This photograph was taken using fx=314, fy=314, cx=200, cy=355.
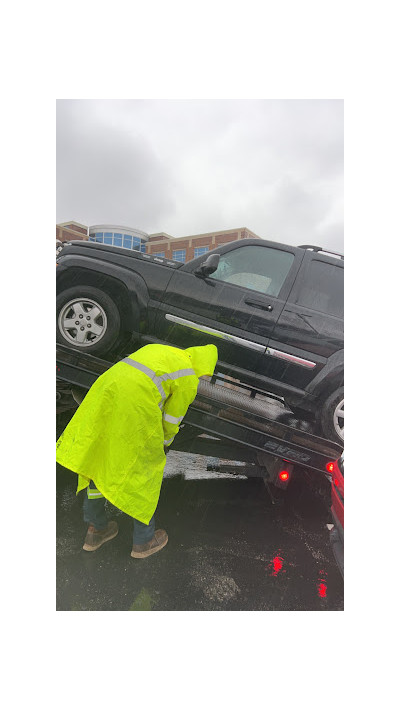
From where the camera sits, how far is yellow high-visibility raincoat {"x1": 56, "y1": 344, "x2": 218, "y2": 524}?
1.81 metres

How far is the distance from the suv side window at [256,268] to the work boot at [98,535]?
1.80 m

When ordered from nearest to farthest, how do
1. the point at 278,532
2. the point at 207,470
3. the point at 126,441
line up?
the point at 126,441 → the point at 278,532 → the point at 207,470

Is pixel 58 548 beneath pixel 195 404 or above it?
beneath

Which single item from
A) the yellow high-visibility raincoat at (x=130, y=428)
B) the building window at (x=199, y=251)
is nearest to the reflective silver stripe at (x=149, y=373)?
the yellow high-visibility raincoat at (x=130, y=428)

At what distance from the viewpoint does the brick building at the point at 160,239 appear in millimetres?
2096

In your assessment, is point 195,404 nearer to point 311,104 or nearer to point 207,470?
point 207,470

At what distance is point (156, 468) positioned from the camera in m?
1.92

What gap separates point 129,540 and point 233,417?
1.04 metres

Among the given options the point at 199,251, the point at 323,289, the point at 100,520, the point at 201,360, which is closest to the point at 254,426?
the point at 201,360

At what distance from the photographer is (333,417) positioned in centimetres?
210

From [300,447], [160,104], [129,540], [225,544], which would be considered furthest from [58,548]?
[160,104]

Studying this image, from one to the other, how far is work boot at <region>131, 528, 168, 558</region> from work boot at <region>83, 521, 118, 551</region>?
0.58ft

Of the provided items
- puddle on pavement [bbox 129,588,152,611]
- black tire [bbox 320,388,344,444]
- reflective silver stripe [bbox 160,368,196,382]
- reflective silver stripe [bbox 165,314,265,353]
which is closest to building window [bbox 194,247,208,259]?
reflective silver stripe [bbox 165,314,265,353]

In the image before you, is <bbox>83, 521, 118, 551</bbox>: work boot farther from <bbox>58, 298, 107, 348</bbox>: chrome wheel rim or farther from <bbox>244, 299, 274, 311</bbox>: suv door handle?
<bbox>244, 299, 274, 311</bbox>: suv door handle
